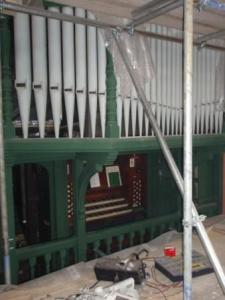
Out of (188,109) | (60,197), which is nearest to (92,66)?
(188,109)

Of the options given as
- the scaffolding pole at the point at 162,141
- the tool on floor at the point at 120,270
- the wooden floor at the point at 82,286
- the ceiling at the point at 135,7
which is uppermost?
the ceiling at the point at 135,7

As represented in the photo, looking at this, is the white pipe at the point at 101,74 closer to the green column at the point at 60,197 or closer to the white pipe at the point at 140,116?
the white pipe at the point at 140,116

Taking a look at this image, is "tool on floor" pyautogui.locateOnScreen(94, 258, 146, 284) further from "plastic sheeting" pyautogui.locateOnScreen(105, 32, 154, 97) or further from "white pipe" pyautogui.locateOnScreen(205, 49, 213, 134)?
"white pipe" pyautogui.locateOnScreen(205, 49, 213, 134)

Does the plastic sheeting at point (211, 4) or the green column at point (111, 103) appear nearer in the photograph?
the plastic sheeting at point (211, 4)

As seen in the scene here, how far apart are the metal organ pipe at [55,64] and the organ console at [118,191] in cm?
110

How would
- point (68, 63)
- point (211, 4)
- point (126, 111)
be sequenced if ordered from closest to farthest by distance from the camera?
point (211, 4) < point (68, 63) < point (126, 111)

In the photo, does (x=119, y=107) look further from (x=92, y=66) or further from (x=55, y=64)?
(x=55, y=64)

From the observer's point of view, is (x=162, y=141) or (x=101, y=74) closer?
(x=162, y=141)

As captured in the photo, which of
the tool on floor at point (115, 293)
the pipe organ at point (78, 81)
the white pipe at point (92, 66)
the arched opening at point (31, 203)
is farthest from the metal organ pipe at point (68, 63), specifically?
the tool on floor at point (115, 293)

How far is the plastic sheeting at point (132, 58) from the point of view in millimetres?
1846

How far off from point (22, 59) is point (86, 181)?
1.01 meters

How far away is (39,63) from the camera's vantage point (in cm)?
164

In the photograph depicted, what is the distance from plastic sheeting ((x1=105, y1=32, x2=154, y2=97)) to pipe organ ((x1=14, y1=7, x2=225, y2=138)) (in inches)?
1.6

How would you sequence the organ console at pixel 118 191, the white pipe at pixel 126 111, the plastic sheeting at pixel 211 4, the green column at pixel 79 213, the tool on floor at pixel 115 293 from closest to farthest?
the tool on floor at pixel 115 293 < the plastic sheeting at pixel 211 4 < the white pipe at pixel 126 111 < the green column at pixel 79 213 < the organ console at pixel 118 191
